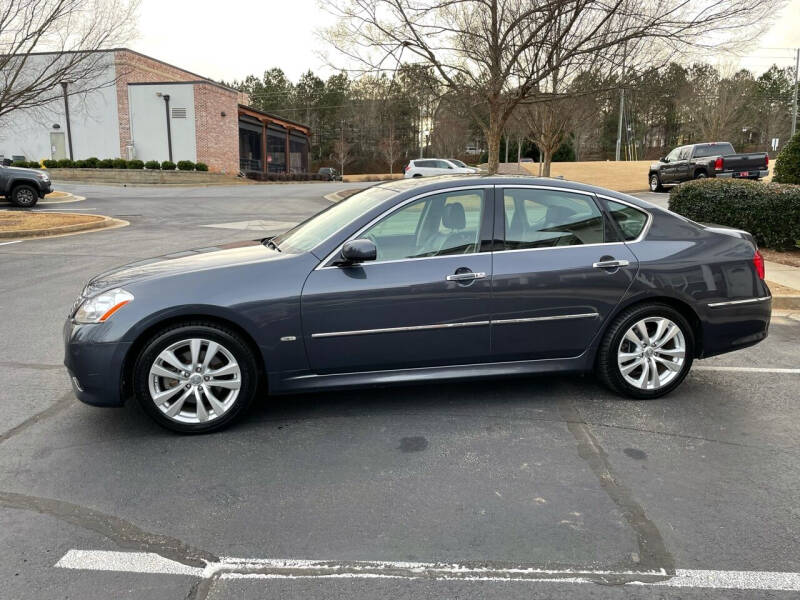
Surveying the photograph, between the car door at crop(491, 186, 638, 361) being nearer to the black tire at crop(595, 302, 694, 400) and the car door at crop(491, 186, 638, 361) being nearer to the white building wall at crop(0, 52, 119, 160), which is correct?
the black tire at crop(595, 302, 694, 400)

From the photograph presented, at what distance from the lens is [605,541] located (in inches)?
118

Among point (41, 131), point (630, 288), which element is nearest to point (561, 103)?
point (630, 288)

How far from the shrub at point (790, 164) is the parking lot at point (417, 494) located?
889 centimetres

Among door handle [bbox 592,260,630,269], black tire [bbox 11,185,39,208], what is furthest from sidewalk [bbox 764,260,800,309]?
black tire [bbox 11,185,39,208]

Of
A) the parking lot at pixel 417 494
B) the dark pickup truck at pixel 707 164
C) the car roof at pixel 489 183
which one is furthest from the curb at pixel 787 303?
the dark pickup truck at pixel 707 164

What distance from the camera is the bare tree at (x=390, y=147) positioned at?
3028 inches

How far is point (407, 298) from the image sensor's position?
13.9 ft

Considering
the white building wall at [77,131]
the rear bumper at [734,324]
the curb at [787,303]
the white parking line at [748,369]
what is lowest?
the white parking line at [748,369]

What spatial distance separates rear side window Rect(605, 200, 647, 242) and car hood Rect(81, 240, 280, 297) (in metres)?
2.47

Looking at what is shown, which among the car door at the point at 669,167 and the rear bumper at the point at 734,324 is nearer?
the rear bumper at the point at 734,324

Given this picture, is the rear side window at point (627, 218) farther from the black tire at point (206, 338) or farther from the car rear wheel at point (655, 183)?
the car rear wheel at point (655, 183)

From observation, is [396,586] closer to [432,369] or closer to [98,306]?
[432,369]

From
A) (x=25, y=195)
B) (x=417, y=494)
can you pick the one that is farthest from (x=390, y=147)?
(x=417, y=494)

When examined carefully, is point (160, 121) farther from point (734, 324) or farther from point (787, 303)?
point (734, 324)
